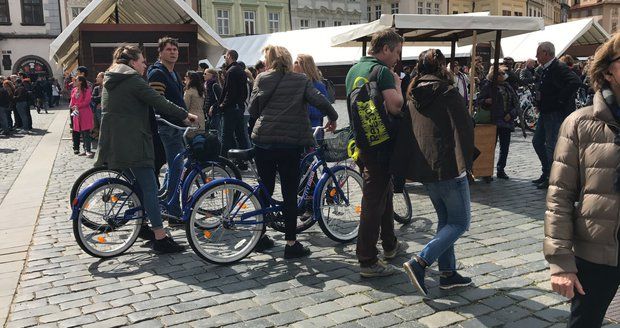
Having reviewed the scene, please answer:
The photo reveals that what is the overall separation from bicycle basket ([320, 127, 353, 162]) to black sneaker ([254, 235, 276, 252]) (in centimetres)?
94

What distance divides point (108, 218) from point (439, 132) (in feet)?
10.3

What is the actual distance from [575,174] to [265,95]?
9.87ft

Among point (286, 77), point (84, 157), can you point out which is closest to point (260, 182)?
point (286, 77)

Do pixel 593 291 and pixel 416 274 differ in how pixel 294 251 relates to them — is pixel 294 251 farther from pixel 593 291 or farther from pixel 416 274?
pixel 593 291

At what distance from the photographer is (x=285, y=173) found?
5.00 metres

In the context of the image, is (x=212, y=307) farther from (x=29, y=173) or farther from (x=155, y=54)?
(x=155, y=54)

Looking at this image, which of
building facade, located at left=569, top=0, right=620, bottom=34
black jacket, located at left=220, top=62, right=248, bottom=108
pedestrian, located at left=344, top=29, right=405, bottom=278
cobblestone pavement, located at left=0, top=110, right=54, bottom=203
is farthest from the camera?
building facade, located at left=569, top=0, right=620, bottom=34

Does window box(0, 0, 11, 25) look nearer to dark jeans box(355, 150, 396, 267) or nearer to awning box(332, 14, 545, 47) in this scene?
awning box(332, 14, 545, 47)

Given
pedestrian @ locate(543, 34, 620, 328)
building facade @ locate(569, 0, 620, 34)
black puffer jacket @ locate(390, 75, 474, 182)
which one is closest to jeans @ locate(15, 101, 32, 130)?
black puffer jacket @ locate(390, 75, 474, 182)

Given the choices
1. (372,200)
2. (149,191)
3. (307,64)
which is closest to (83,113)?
(307,64)

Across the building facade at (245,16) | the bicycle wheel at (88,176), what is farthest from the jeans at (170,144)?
the building facade at (245,16)

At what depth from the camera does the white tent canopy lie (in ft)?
68.8

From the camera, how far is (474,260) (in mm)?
4938

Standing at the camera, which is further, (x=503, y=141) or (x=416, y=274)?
(x=503, y=141)
